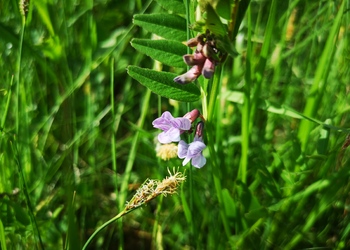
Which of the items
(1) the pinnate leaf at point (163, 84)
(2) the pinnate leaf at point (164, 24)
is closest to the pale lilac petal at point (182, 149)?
(1) the pinnate leaf at point (163, 84)

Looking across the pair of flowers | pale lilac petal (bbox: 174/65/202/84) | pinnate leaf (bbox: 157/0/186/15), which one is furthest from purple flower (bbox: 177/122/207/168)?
pinnate leaf (bbox: 157/0/186/15)

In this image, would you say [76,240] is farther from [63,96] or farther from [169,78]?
[63,96]

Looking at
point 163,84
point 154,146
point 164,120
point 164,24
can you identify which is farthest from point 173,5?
point 154,146

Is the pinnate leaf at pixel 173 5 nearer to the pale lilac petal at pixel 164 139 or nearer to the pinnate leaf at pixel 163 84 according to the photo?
the pinnate leaf at pixel 163 84

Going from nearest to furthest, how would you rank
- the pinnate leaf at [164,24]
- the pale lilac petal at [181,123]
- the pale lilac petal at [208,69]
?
→ 1. the pale lilac petal at [208,69]
2. the pale lilac petal at [181,123]
3. the pinnate leaf at [164,24]

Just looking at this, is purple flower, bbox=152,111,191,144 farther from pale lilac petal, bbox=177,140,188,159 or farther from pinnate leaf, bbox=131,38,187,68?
pinnate leaf, bbox=131,38,187,68

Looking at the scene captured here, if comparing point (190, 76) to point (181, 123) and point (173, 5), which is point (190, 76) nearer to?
point (181, 123)
